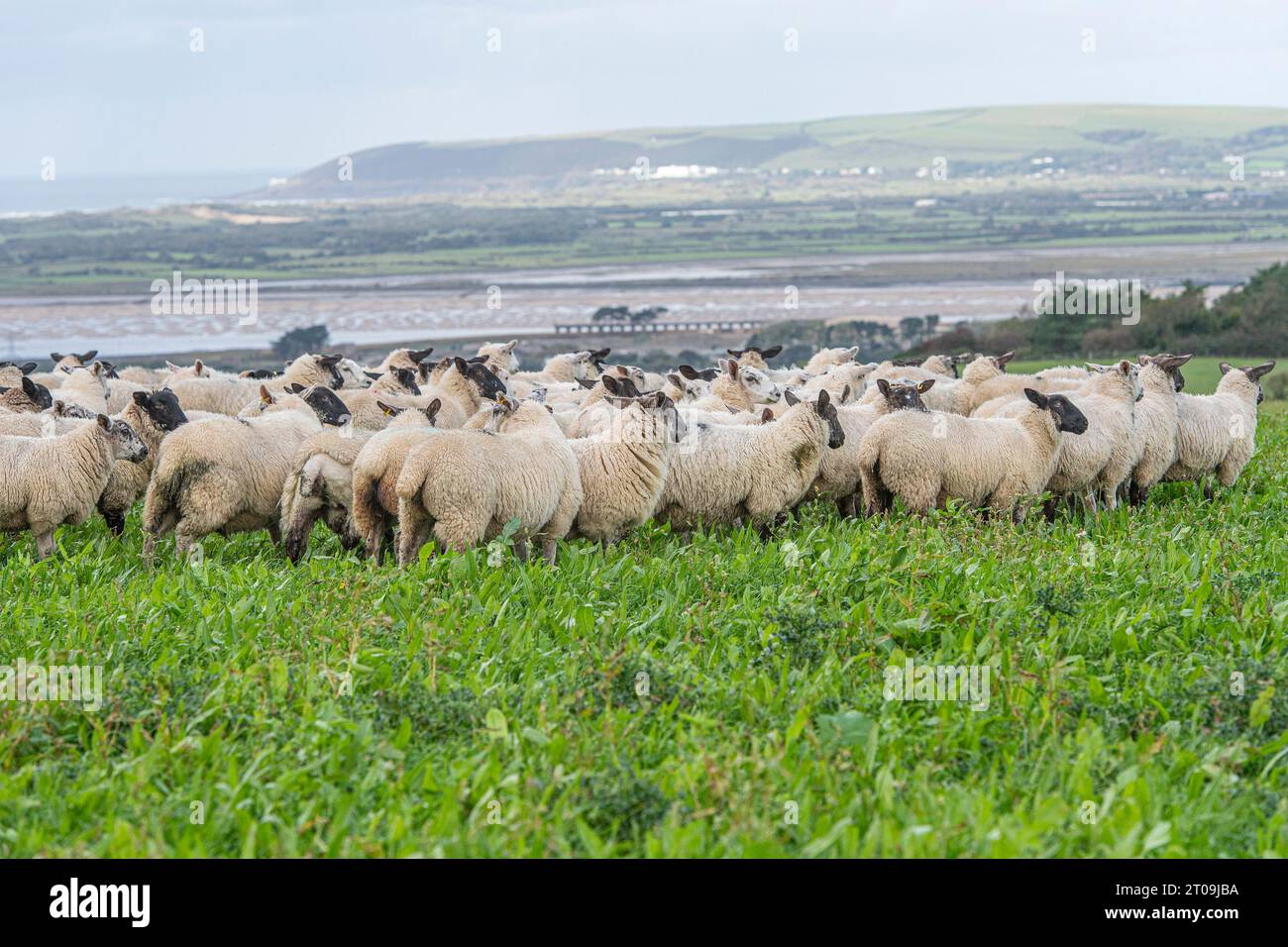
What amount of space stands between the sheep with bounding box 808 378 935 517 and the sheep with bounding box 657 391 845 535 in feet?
1.05

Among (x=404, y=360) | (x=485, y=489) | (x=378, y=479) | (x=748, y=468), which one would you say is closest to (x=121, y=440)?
(x=378, y=479)

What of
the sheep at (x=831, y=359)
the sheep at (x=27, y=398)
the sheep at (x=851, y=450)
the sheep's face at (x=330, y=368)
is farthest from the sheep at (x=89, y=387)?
the sheep at (x=831, y=359)

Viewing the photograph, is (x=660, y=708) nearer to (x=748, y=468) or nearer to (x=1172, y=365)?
(x=748, y=468)

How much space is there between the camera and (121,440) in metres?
10.4

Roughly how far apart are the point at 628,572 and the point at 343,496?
92.9 inches

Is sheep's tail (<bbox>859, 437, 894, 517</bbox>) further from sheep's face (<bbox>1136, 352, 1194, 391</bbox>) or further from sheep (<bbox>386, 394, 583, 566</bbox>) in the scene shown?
sheep's face (<bbox>1136, 352, 1194, 391</bbox>)

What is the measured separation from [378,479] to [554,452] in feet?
3.86

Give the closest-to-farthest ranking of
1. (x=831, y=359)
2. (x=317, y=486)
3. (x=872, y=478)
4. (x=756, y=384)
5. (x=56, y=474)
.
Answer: (x=317, y=486), (x=56, y=474), (x=872, y=478), (x=756, y=384), (x=831, y=359)

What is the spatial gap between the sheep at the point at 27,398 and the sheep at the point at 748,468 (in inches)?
224

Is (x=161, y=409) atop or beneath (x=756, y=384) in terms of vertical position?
atop

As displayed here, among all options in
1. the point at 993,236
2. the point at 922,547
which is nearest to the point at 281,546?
the point at 922,547

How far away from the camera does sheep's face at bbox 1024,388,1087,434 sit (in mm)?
11320

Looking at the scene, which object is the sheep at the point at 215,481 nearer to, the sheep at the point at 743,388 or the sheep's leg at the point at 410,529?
the sheep's leg at the point at 410,529

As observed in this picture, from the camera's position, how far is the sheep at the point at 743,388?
47.0 feet
